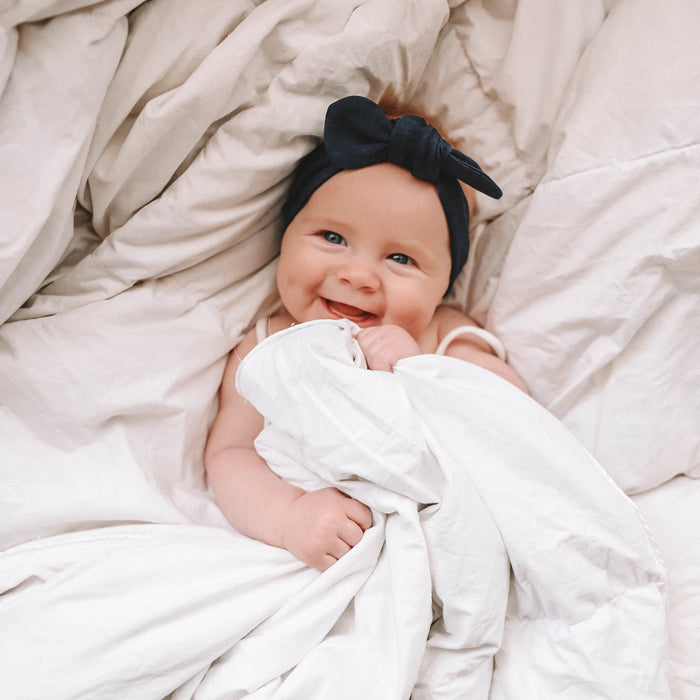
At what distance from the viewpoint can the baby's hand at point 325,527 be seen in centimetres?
75

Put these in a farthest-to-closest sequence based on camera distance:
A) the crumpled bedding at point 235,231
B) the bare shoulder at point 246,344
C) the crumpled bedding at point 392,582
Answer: the bare shoulder at point 246,344 < the crumpled bedding at point 235,231 < the crumpled bedding at point 392,582

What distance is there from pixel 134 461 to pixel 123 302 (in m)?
0.23

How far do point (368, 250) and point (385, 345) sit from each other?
0.49ft

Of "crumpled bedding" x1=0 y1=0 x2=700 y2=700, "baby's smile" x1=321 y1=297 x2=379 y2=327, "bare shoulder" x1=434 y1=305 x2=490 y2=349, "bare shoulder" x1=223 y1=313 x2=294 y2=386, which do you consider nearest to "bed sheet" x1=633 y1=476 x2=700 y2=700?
"crumpled bedding" x1=0 y1=0 x2=700 y2=700

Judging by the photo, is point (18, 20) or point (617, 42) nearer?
point (18, 20)

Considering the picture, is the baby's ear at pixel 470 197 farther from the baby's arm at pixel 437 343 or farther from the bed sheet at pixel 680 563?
the bed sheet at pixel 680 563

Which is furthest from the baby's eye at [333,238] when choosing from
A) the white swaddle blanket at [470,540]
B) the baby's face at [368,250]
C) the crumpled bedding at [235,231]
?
the white swaddle blanket at [470,540]

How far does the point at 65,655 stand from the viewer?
67cm

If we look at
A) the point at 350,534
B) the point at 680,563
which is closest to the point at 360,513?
the point at 350,534

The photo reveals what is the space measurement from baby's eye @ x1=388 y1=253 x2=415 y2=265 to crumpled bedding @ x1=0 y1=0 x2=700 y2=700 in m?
0.16

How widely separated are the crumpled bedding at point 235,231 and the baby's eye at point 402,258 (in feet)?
0.53

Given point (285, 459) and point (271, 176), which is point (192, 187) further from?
point (285, 459)

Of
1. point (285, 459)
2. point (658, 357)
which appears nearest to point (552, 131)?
point (658, 357)

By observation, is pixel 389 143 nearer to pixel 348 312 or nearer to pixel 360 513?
pixel 348 312
